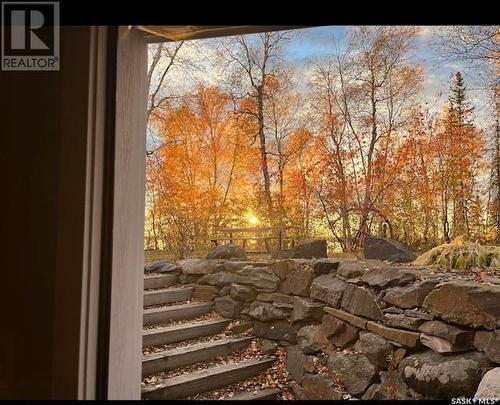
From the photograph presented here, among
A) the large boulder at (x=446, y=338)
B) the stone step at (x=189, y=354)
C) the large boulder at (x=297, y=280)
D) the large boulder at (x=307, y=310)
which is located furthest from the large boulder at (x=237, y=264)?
the large boulder at (x=446, y=338)

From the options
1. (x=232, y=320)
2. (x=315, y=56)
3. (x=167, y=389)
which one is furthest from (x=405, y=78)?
(x=167, y=389)

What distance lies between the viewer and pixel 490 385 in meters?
2.04

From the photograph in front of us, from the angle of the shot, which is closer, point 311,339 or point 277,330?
point 311,339

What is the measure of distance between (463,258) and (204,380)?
2.33 meters

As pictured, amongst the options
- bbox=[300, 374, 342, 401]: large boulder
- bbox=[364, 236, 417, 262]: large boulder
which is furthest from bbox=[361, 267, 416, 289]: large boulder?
bbox=[300, 374, 342, 401]: large boulder

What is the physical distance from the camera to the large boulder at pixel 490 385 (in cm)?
197

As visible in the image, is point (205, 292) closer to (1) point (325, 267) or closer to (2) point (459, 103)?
(1) point (325, 267)

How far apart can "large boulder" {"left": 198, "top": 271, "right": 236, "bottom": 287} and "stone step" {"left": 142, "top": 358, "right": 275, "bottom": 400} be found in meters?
0.88

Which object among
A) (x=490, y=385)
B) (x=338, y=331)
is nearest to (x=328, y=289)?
(x=338, y=331)

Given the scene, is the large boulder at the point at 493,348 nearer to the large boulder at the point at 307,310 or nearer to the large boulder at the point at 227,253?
the large boulder at the point at 307,310

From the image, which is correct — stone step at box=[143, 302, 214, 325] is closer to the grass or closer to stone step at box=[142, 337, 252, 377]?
stone step at box=[142, 337, 252, 377]

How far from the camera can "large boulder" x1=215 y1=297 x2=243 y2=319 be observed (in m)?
3.98
